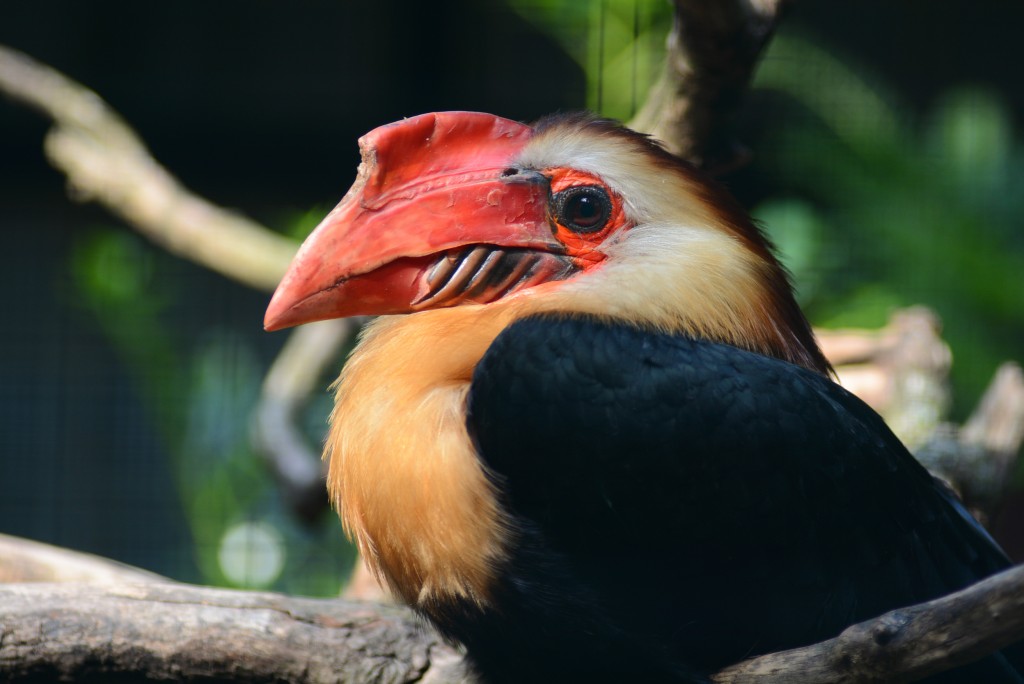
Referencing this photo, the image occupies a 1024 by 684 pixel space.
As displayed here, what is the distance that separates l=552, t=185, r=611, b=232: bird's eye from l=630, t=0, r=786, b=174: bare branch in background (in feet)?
0.98

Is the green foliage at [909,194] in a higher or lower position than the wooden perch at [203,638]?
higher

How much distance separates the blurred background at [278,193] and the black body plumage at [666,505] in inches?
84.0

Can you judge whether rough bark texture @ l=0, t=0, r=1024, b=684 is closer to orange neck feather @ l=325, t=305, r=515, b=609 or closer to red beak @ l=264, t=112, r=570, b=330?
orange neck feather @ l=325, t=305, r=515, b=609

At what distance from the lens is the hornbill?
1267 millimetres

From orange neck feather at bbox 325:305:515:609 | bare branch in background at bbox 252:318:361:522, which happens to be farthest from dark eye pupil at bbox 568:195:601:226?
bare branch in background at bbox 252:318:361:522

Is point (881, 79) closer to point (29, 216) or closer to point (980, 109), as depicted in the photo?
point (980, 109)

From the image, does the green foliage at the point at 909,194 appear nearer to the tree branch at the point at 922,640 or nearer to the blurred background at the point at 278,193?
the blurred background at the point at 278,193

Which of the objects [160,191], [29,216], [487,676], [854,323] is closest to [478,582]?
[487,676]

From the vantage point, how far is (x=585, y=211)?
1.53 m

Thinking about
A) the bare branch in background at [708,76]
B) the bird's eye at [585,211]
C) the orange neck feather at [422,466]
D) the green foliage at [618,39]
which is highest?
the green foliage at [618,39]

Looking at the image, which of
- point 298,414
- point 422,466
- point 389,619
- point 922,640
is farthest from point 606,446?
point 298,414

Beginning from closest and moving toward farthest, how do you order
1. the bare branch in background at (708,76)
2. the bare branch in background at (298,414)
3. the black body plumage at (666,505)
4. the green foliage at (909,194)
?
the black body plumage at (666,505), the bare branch in background at (708,76), the bare branch in background at (298,414), the green foliage at (909,194)

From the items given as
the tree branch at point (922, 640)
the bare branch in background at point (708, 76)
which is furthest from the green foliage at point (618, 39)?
the tree branch at point (922, 640)

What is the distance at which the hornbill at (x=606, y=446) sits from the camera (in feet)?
4.16
